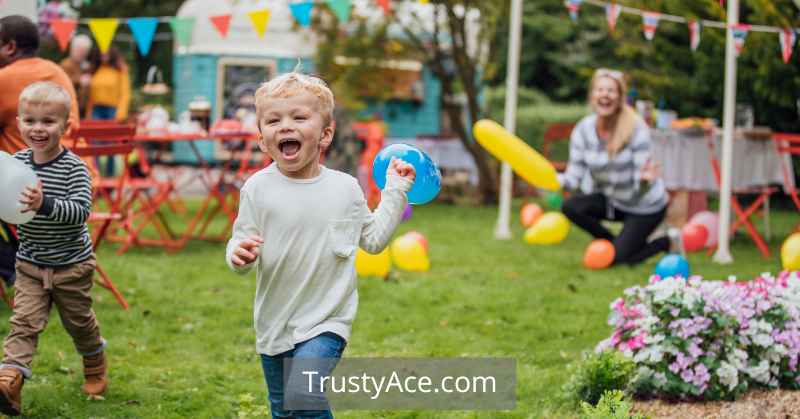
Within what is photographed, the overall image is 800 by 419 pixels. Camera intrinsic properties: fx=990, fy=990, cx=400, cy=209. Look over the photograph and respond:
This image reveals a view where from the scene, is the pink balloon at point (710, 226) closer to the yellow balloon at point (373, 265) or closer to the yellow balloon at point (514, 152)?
the yellow balloon at point (514, 152)

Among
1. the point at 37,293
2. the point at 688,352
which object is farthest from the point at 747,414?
the point at 37,293

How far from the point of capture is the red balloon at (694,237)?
8844 mm

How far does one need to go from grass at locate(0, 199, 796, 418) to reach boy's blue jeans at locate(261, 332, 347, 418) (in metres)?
0.58

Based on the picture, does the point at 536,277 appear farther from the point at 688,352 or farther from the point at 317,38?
the point at 317,38

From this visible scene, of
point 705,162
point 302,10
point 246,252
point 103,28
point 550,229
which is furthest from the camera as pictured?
point 705,162

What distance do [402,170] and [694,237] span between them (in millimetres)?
6290

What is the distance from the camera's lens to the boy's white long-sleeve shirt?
297 cm

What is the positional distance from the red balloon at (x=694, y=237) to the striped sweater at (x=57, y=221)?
6193 mm

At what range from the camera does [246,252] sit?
9.16ft

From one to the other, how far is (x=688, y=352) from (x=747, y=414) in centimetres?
32

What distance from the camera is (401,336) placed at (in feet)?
17.9

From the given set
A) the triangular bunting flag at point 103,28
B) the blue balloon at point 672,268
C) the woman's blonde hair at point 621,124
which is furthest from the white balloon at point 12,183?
the woman's blonde hair at point 621,124

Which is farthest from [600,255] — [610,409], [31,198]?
[31,198]

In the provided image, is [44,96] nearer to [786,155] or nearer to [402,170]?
[402,170]
